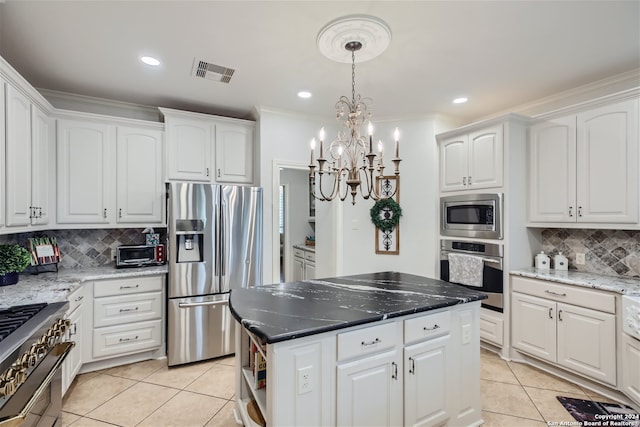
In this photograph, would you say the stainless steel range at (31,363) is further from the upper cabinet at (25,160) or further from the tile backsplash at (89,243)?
the tile backsplash at (89,243)

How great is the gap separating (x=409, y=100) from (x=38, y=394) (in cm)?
357

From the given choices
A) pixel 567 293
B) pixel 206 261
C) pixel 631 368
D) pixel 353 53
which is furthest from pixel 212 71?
pixel 631 368

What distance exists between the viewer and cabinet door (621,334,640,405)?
2.18 m

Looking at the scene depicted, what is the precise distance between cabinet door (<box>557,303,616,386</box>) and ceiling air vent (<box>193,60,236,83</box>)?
3.49 m

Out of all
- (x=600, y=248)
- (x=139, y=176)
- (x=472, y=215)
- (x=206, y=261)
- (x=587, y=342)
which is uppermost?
(x=139, y=176)

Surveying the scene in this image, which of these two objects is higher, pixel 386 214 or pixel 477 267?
pixel 386 214

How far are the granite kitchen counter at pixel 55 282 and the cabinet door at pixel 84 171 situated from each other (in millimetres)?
495

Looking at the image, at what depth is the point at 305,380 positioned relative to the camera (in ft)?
4.80

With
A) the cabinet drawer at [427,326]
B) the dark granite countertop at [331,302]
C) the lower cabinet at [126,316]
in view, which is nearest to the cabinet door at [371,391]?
the cabinet drawer at [427,326]

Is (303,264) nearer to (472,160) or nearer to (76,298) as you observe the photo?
(472,160)

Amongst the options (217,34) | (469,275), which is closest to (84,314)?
(217,34)

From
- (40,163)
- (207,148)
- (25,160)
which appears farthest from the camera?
(207,148)

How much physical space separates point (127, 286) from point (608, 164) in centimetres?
433

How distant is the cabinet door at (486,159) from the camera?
3.08 metres
